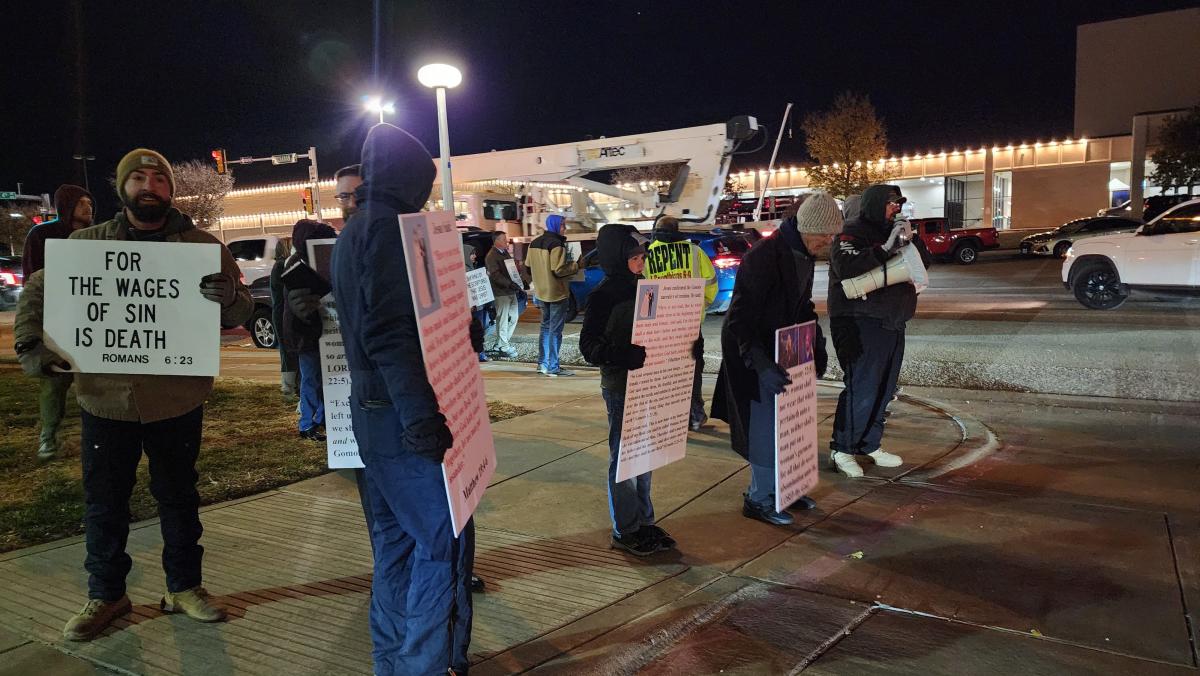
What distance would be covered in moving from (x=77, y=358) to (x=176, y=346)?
402mm

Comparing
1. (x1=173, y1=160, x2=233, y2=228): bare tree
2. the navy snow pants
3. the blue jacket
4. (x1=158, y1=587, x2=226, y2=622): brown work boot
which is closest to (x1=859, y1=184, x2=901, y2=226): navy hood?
the blue jacket

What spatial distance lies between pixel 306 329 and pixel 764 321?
270 cm

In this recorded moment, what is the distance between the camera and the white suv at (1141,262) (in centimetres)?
1227

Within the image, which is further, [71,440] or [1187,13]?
[1187,13]

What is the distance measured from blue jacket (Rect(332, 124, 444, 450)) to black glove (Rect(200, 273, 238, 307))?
1.03 metres

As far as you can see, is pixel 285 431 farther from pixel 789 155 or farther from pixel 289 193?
pixel 289 193

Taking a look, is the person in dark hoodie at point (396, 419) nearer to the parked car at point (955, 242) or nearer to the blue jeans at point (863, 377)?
the blue jeans at point (863, 377)

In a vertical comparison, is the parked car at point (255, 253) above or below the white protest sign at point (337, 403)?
above

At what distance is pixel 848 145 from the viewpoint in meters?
38.3

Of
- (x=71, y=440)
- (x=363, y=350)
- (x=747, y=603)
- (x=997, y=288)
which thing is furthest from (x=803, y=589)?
(x=997, y=288)

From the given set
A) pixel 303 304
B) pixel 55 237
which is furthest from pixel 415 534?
pixel 55 237

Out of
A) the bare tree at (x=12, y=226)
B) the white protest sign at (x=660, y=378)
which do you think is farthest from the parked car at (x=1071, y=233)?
the bare tree at (x=12, y=226)

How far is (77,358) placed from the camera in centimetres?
338

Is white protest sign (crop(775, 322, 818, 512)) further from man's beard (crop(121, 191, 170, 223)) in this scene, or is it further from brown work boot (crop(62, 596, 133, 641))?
brown work boot (crop(62, 596, 133, 641))
